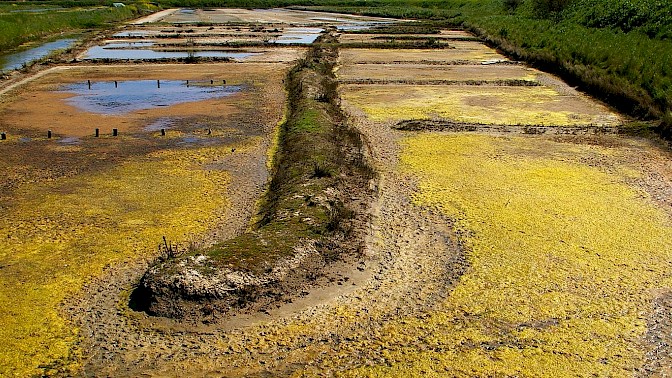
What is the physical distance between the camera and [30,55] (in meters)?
31.3

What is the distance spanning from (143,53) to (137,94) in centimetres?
1272


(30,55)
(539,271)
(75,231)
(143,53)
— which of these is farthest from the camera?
(143,53)

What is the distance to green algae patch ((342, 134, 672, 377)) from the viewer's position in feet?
21.7

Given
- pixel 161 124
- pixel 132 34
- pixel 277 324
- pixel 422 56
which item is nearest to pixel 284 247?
pixel 277 324

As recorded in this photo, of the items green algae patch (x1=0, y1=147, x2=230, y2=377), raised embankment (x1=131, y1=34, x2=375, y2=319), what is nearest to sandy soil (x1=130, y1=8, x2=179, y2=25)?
green algae patch (x1=0, y1=147, x2=230, y2=377)

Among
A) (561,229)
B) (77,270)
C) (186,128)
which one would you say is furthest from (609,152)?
(77,270)

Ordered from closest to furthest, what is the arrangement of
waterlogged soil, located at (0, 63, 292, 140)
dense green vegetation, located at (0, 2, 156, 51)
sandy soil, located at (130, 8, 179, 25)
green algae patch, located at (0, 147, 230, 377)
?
green algae patch, located at (0, 147, 230, 377) < waterlogged soil, located at (0, 63, 292, 140) < dense green vegetation, located at (0, 2, 156, 51) < sandy soil, located at (130, 8, 179, 25)

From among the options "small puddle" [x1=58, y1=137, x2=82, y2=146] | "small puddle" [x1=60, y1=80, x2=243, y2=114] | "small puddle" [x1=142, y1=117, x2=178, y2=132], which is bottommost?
"small puddle" [x1=58, y1=137, x2=82, y2=146]

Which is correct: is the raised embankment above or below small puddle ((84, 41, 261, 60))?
below

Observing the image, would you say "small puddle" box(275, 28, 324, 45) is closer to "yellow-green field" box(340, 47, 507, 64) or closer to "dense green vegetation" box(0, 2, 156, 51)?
"yellow-green field" box(340, 47, 507, 64)

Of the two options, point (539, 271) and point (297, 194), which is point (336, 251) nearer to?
point (297, 194)

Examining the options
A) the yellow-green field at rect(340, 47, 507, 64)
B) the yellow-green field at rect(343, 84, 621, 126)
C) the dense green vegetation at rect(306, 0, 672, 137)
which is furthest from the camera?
the yellow-green field at rect(340, 47, 507, 64)

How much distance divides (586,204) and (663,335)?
403 centimetres

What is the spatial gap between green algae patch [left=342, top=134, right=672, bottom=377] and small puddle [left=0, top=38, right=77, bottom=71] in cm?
2093
